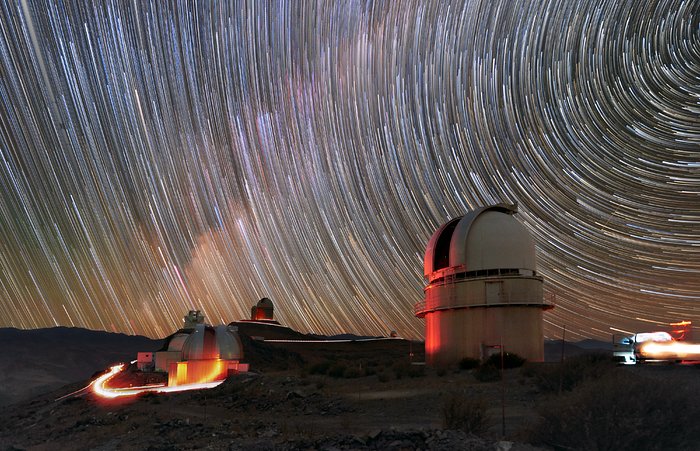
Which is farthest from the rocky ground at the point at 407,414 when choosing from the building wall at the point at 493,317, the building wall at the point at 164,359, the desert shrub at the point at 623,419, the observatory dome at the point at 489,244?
the building wall at the point at 164,359

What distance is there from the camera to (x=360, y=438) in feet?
29.4

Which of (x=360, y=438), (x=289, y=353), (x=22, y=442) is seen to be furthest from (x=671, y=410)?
(x=289, y=353)

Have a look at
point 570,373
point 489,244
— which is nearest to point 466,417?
point 570,373

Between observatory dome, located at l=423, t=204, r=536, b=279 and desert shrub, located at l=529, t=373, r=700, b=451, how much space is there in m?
15.6

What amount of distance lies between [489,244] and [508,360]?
5.30 meters

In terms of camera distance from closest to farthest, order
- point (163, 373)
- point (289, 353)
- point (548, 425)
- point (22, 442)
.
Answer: point (548, 425)
point (22, 442)
point (163, 373)
point (289, 353)

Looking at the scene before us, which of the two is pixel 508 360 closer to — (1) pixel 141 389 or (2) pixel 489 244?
(2) pixel 489 244

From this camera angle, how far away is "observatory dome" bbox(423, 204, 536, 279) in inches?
950

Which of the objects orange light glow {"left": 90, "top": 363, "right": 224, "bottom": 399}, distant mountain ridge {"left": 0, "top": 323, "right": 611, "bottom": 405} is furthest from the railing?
distant mountain ridge {"left": 0, "top": 323, "right": 611, "bottom": 405}

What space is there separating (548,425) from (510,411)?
4376mm

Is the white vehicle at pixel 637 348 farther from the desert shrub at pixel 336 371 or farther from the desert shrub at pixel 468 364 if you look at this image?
the desert shrub at pixel 336 371

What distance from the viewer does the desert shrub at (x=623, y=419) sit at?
24.8ft

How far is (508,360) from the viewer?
2186 centimetres

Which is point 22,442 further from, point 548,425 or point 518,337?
point 518,337
